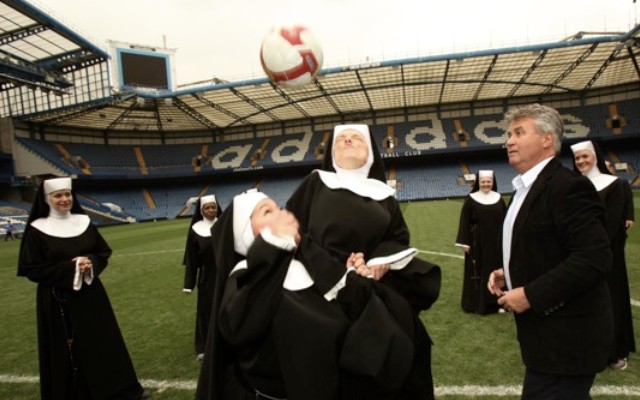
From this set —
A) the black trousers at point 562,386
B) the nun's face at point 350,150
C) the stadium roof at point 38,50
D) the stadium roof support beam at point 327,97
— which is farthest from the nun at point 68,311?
the stadium roof support beam at point 327,97

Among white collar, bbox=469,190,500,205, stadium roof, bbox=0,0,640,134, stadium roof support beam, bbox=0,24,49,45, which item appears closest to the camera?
white collar, bbox=469,190,500,205

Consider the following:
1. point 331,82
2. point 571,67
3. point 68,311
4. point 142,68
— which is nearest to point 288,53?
point 68,311

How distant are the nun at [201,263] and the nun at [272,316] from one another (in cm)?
334

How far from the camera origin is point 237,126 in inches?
1698

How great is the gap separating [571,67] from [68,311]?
33164 millimetres

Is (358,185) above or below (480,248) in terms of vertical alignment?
above


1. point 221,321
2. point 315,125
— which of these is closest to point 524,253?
point 221,321

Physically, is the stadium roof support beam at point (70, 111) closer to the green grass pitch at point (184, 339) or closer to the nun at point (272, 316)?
the green grass pitch at point (184, 339)

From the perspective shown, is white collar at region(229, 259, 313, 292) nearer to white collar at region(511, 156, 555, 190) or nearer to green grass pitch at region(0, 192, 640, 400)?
white collar at region(511, 156, 555, 190)

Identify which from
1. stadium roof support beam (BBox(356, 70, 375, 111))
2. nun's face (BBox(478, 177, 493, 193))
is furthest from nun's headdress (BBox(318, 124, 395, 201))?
stadium roof support beam (BBox(356, 70, 375, 111))

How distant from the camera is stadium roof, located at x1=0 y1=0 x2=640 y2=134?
977 inches

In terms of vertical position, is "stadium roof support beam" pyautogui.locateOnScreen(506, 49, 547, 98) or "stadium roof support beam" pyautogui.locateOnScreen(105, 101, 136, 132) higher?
Result: "stadium roof support beam" pyautogui.locateOnScreen(506, 49, 547, 98)

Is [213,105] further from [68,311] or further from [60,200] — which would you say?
[68,311]

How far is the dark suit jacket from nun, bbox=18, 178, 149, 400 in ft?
12.1
